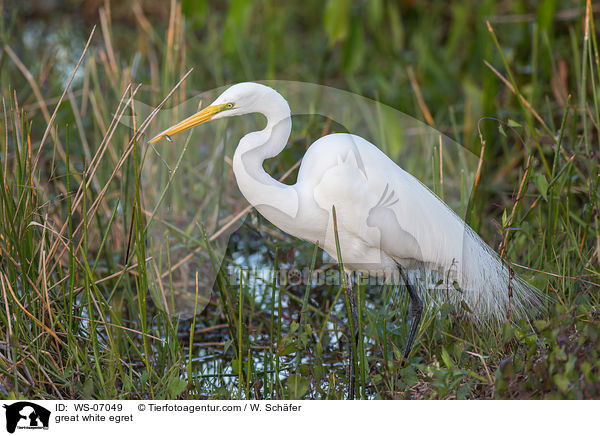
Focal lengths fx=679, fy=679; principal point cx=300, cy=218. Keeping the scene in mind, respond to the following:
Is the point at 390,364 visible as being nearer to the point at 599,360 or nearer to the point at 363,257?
the point at 363,257

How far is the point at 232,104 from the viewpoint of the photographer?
1.20 metres

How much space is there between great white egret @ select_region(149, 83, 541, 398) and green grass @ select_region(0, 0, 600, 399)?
2.6 inches

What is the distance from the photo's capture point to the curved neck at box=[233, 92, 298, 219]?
124 centimetres

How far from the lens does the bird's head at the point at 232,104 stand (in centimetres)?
119

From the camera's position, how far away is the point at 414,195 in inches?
56.7

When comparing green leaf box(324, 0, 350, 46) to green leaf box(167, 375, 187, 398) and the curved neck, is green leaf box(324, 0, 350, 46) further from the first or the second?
green leaf box(167, 375, 187, 398)

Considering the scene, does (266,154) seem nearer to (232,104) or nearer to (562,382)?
(232,104)

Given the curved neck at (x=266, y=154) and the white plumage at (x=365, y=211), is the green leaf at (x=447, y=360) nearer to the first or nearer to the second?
the white plumage at (x=365, y=211)

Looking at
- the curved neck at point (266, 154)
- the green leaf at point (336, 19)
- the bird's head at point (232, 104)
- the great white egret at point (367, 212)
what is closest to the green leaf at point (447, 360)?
the great white egret at point (367, 212)

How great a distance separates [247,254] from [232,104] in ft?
2.94

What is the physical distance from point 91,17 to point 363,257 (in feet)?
11.6

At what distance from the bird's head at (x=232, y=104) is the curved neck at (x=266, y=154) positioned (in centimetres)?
2

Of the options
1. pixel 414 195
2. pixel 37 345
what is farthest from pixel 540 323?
pixel 37 345

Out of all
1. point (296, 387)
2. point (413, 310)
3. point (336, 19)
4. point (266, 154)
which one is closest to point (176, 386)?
point (296, 387)
